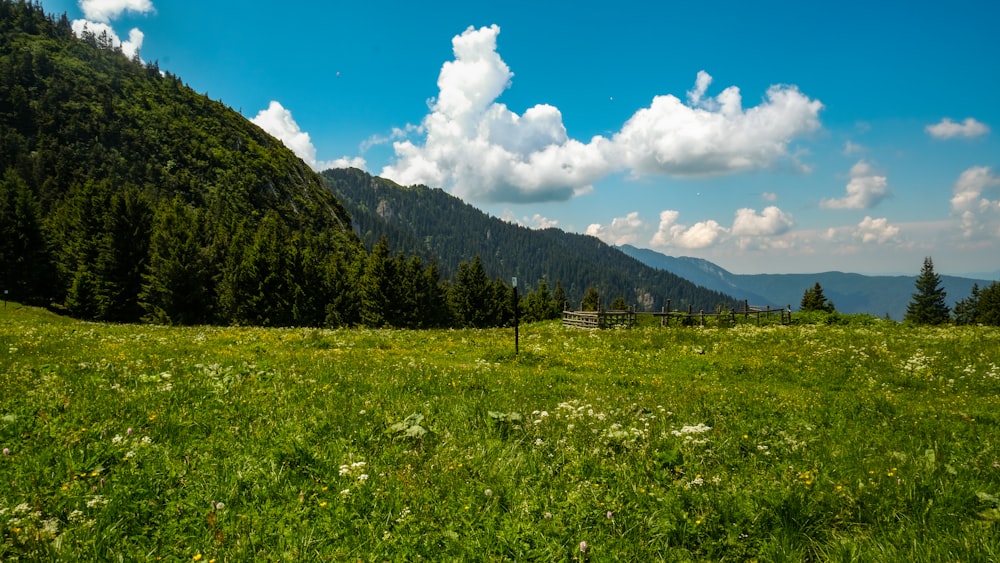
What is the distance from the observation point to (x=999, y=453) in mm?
6914

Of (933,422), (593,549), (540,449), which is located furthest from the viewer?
(933,422)

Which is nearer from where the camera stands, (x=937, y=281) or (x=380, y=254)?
(x=380, y=254)

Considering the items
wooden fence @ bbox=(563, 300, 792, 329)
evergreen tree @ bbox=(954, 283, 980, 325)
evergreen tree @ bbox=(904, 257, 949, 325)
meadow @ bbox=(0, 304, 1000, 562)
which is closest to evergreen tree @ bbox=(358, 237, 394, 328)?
wooden fence @ bbox=(563, 300, 792, 329)

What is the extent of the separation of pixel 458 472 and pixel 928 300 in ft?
422

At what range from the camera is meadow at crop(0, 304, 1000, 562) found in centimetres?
464

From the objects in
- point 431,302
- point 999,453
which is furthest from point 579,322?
point 431,302

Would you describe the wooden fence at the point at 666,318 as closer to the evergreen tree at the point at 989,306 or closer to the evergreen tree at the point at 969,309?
the evergreen tree at the point at 989,306

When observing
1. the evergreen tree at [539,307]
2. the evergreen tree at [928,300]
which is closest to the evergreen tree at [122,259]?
the evergreen tree at [539,307]

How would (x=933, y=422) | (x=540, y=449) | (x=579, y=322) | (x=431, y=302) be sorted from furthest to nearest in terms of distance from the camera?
1. (x=431, y=302)
2. (x=579, y=322)
3. (x=933, y=422)
4. (x=540, y=449)

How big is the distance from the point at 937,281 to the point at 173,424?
436 feet

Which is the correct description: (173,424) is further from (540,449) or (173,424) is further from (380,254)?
(380,254)

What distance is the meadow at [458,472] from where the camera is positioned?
464cm

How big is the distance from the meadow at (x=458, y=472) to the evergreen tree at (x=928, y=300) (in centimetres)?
11261

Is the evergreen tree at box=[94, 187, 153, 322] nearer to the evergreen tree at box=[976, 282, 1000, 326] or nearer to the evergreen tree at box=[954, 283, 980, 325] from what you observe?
the evergreen tree at box=[976, 282, 1000, 326]
